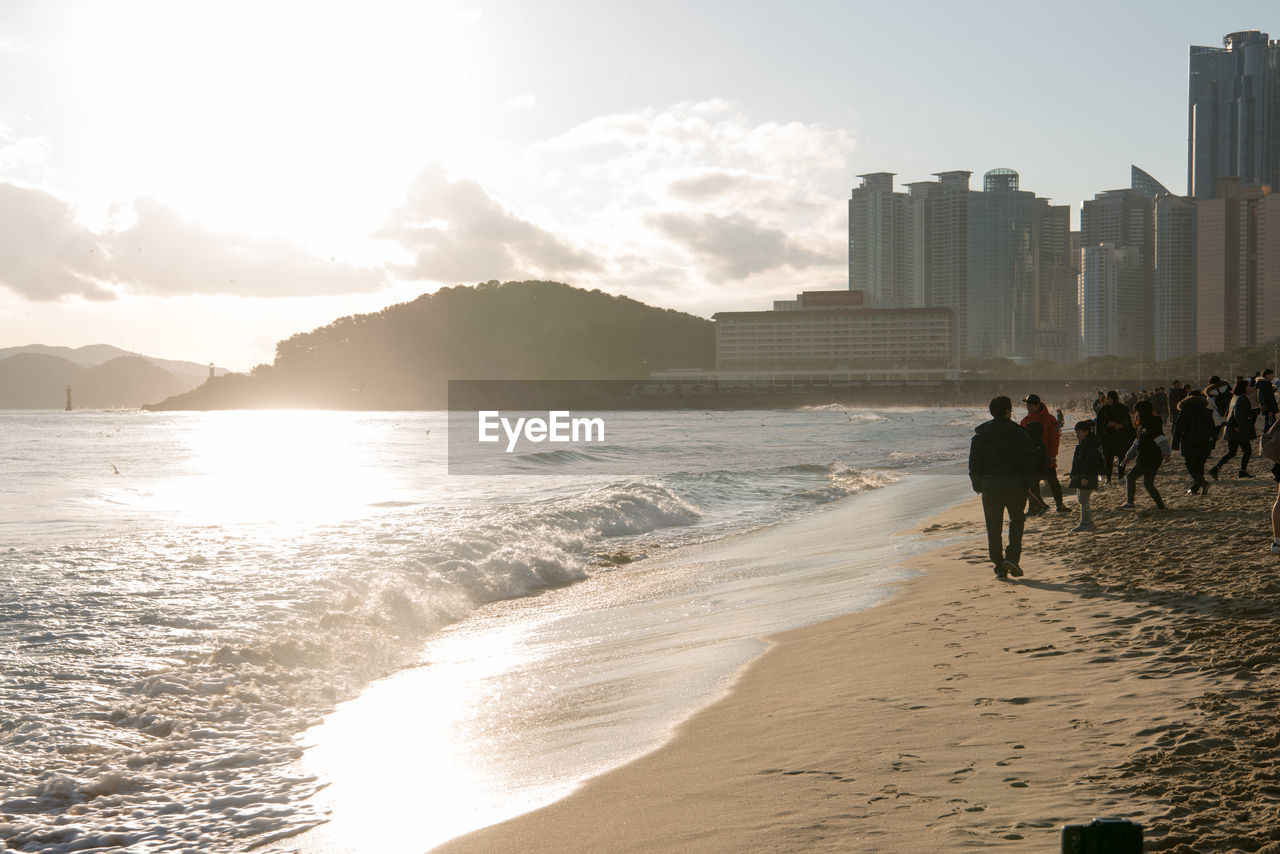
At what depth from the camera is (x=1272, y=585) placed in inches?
259

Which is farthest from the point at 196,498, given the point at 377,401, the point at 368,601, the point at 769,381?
the point at 377,401

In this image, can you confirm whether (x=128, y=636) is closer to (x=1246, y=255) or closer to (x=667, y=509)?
(x=667, y=509)

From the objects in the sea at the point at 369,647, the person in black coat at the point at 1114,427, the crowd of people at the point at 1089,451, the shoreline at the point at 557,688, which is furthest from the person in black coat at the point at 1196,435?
the shoreline at the point at 557,688

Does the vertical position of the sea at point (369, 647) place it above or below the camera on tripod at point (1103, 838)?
below

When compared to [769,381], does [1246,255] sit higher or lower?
higher

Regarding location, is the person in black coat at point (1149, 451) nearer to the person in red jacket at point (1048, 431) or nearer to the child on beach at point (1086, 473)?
the person in red jacket at point (1048, 431)

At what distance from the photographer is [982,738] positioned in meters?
4.16

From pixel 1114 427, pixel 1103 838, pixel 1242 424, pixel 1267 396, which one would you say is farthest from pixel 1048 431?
pixel 1103 838

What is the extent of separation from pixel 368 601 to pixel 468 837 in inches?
238

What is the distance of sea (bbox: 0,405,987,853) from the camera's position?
15.2ft

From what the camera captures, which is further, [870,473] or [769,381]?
[769,381]

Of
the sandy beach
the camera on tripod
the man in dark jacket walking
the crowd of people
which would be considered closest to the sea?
the sandy beach

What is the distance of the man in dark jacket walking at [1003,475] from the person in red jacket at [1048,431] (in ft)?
8.14

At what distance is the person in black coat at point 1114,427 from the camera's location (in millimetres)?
13297
